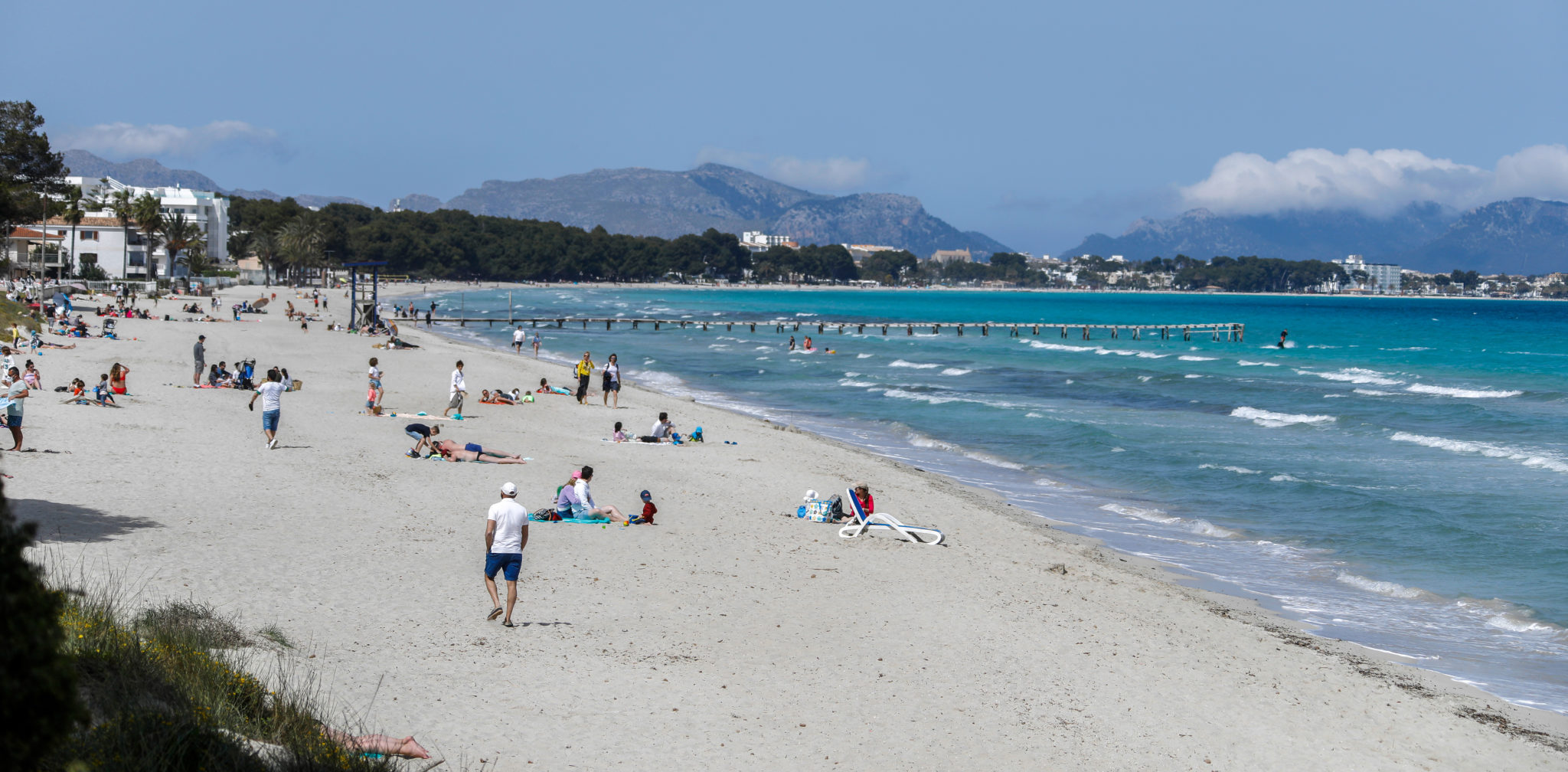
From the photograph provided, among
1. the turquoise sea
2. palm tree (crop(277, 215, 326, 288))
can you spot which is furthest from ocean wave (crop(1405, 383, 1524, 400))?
palm tree (crop(277, 215, 326, 288))

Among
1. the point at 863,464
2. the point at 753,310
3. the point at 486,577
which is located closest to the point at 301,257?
the point at 753,310

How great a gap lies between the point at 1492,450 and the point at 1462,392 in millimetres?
15660

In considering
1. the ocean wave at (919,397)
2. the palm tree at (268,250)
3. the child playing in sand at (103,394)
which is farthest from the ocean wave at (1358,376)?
the palm tree at (268,250)

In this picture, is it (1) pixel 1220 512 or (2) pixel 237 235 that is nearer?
(1) pixel 1220 512

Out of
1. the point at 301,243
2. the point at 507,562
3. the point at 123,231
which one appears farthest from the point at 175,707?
the point at 301,243

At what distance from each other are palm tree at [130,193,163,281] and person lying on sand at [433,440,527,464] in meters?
65.5

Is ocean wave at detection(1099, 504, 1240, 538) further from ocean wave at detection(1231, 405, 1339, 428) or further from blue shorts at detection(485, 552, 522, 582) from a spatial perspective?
ocean wave at detection(1231, 405, 1339, 428)

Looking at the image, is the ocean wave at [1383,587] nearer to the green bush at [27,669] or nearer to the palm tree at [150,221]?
the green bush at [27,669]

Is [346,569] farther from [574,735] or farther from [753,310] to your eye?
[753,310]

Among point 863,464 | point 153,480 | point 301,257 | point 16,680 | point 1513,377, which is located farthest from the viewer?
point 301,257

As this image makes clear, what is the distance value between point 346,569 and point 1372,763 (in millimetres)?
9326

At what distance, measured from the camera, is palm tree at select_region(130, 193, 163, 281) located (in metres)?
75.2

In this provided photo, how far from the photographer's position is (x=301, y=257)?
355 ft

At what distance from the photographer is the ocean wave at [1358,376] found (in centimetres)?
A: 4241
